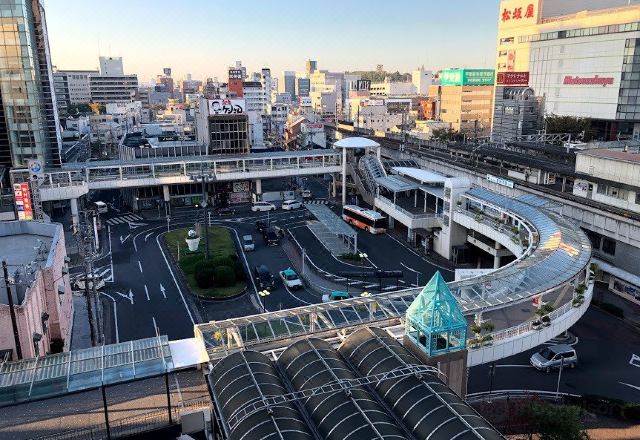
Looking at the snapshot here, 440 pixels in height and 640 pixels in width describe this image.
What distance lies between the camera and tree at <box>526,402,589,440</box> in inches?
666

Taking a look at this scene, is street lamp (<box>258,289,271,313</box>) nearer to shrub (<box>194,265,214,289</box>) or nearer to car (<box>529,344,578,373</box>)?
shrub (<box>194,265,214,289</box>)

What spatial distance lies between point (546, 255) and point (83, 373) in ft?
71.5

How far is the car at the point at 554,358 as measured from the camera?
961 inches

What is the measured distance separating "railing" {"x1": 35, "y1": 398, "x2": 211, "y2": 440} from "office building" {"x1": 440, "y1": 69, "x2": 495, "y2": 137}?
9708 cm

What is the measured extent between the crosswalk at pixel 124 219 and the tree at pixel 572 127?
5572cm

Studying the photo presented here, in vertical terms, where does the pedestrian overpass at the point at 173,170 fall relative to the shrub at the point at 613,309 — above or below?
above

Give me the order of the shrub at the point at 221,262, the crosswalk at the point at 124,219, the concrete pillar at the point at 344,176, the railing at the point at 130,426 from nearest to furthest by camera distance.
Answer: the railing at the point at 130,426, the shrub at the point at 221,262, the crosswalk at the point at 124,219, the concrete pillar at the point at 344,176

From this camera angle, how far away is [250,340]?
17.5m

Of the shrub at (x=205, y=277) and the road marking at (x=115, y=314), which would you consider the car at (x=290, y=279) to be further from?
the road marking at (x=115, y=314)

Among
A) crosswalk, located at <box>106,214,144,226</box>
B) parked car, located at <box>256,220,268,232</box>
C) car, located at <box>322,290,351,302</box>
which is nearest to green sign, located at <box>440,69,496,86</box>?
parked car, located at <box>256,220,268,232</box>

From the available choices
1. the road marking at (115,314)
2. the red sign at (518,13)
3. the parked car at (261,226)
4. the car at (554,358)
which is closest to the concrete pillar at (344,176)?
the parked car at (261,226)

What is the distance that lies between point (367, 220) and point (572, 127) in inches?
1552

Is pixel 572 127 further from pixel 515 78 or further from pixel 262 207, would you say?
pixel 262 207

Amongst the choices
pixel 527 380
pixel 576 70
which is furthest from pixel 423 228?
pixel 576 70
